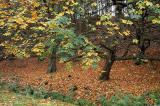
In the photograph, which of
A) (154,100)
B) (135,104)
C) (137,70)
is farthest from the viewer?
(137,70)

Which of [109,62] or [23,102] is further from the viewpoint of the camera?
[109,62]

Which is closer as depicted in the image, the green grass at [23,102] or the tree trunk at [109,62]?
the green grass at [23,102]

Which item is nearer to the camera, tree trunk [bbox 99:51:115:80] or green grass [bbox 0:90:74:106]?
green grass [bbox 0:90:74:106]

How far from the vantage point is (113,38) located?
→ 813cm

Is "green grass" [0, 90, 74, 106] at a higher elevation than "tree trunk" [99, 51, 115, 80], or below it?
below

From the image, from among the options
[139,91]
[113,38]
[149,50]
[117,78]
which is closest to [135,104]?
[139,91]

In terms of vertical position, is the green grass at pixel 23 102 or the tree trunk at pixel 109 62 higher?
the tree trunk at pixel 109 62

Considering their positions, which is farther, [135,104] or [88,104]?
[88,104]

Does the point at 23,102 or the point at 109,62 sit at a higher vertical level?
the point at 109,62

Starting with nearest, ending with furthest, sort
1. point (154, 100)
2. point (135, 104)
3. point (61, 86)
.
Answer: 1. point (135, 104)
2. point (154, 100)
3. point (61, 86)

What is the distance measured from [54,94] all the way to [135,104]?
15.5ft

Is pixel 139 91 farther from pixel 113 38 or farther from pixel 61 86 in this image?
pixel 61 86

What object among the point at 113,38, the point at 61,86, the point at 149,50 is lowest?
the point at 61,86

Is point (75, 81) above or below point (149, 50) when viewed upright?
below
